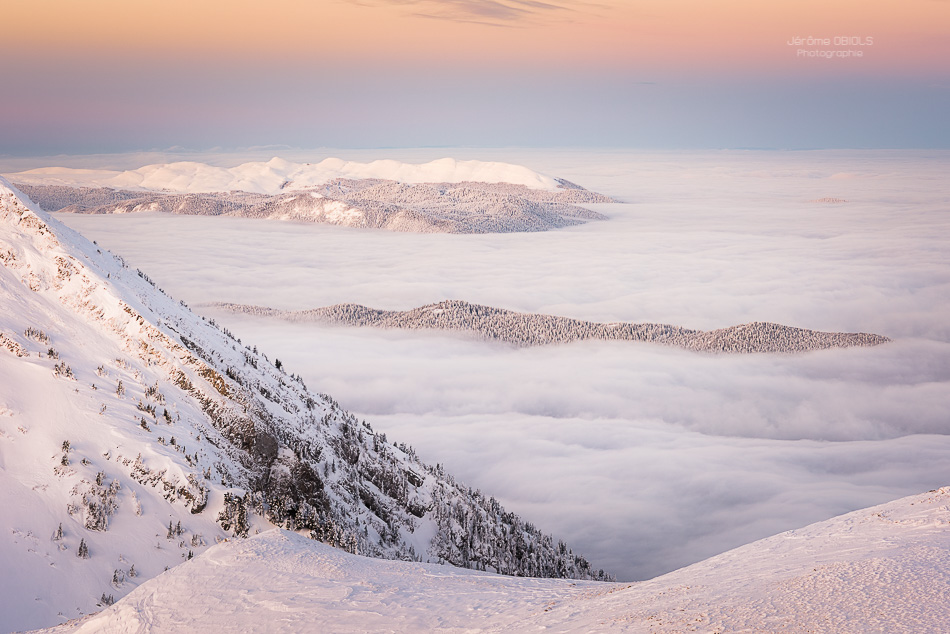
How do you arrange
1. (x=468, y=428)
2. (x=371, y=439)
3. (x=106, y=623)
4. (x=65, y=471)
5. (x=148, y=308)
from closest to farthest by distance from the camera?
1. (x=106, y=623)
2. (x=65, y=471)
3. (x=148, y=308)
4. (x=371, y=439)
5. (x=468, y=428)

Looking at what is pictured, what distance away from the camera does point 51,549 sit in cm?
2945

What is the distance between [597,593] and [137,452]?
2588cm

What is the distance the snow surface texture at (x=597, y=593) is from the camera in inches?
631

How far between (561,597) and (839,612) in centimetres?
1134

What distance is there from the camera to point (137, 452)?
37188 millimetres

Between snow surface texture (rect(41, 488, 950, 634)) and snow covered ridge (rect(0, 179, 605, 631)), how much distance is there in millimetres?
7147

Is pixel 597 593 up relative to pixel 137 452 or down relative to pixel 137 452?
down

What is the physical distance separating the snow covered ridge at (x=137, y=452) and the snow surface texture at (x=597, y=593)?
7.15 meters

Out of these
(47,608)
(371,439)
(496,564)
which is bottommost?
(496,564)

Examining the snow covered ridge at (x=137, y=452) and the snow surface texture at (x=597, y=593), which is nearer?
the snow surface texture at (x=597, y=593)

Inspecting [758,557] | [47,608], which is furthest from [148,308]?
[758,557]

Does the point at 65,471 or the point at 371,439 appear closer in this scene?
the point at 65,471

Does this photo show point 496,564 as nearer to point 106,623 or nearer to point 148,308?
point 148,308

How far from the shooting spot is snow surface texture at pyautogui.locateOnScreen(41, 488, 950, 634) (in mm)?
16016
